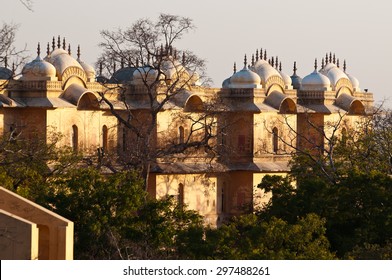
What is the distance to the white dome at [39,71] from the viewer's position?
161 ft

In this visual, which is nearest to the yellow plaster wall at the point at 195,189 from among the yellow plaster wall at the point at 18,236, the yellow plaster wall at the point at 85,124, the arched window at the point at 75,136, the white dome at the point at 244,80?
the yellow plaster wall at the point at 85,124

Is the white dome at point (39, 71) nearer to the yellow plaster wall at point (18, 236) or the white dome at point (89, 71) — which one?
the white dome at point (89, 71)

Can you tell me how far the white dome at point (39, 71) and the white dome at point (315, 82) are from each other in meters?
16.5

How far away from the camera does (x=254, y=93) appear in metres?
58.3

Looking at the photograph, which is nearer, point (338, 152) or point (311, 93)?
point (338, 152)

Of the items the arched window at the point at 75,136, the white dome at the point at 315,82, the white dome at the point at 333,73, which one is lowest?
the arched window at the point at 75,136

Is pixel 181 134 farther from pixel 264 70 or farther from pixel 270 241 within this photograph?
pixel 270 241

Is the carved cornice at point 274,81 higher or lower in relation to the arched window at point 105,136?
higher

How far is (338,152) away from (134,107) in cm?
787

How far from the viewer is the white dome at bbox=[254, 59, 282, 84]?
199 ft

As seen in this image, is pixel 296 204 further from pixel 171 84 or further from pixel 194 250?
pixel 171 84

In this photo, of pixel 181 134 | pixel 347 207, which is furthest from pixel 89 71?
pixel 347 207

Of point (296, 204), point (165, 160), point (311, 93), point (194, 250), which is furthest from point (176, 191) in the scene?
point (194, 250)

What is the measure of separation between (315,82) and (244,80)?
5.51 m
